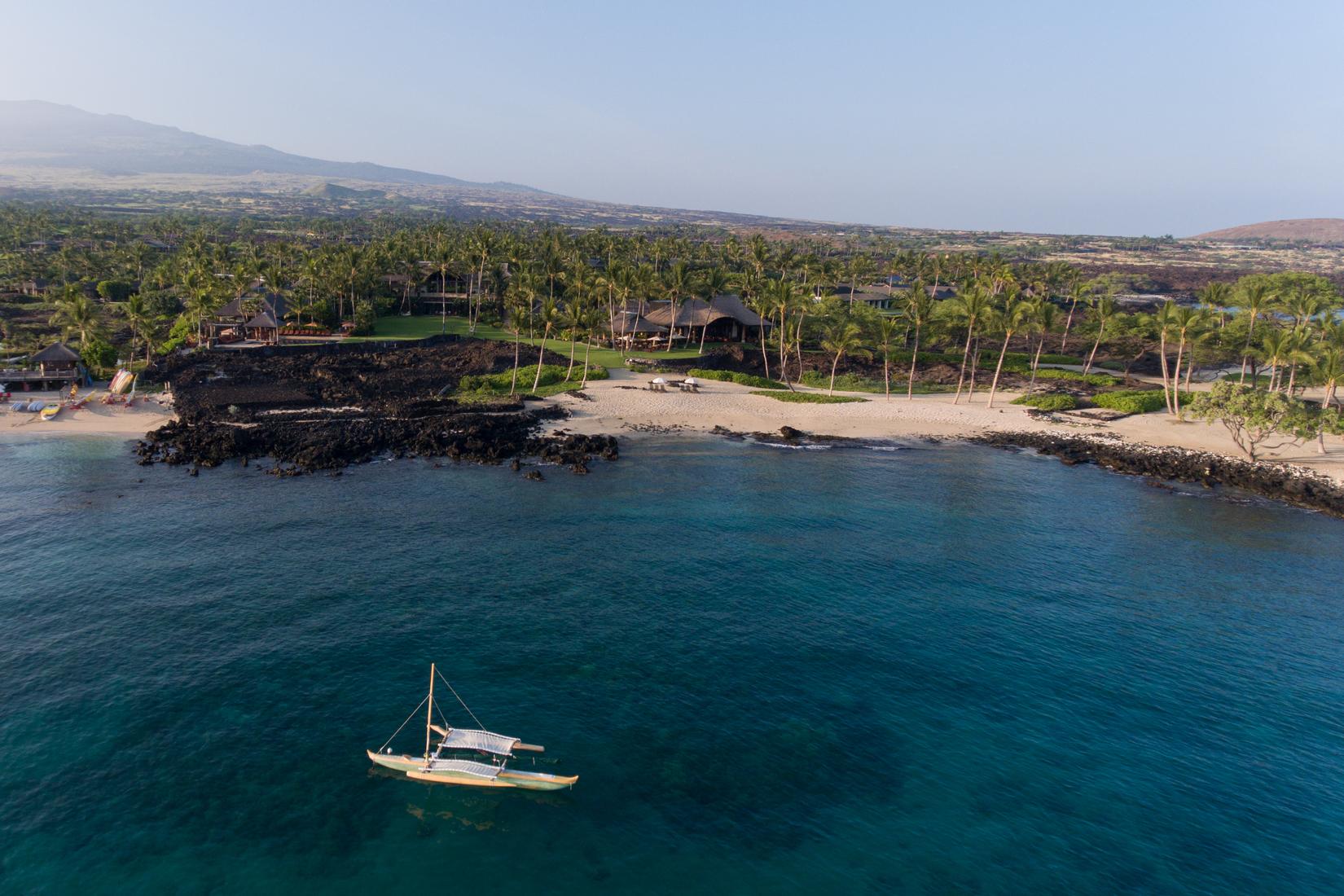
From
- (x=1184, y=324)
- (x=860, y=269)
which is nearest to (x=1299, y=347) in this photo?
(x=1184, y=324)

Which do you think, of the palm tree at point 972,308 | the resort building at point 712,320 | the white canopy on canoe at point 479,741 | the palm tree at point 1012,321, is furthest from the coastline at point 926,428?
the white canopy on canoe at point 479,741

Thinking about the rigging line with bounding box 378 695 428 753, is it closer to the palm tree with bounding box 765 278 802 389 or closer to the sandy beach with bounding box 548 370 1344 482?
the sandy beach with bounding box 548 370 1344 482

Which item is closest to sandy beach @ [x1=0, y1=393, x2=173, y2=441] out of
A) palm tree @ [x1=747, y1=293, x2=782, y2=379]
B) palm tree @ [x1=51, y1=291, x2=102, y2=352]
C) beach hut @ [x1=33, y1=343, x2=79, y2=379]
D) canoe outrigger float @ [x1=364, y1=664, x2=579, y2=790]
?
beach hut @ [x1=33, y1=343, x2=79, y2=379]

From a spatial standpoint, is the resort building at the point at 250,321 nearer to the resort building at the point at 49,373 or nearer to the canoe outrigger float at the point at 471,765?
the resort building at the point at 49,373

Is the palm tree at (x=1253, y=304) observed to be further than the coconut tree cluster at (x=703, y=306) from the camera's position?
No

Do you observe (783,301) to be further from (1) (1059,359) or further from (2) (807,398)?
(1) (1059,359)

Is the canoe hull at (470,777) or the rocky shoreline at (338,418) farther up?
the rocky shoreline at (338,418)
